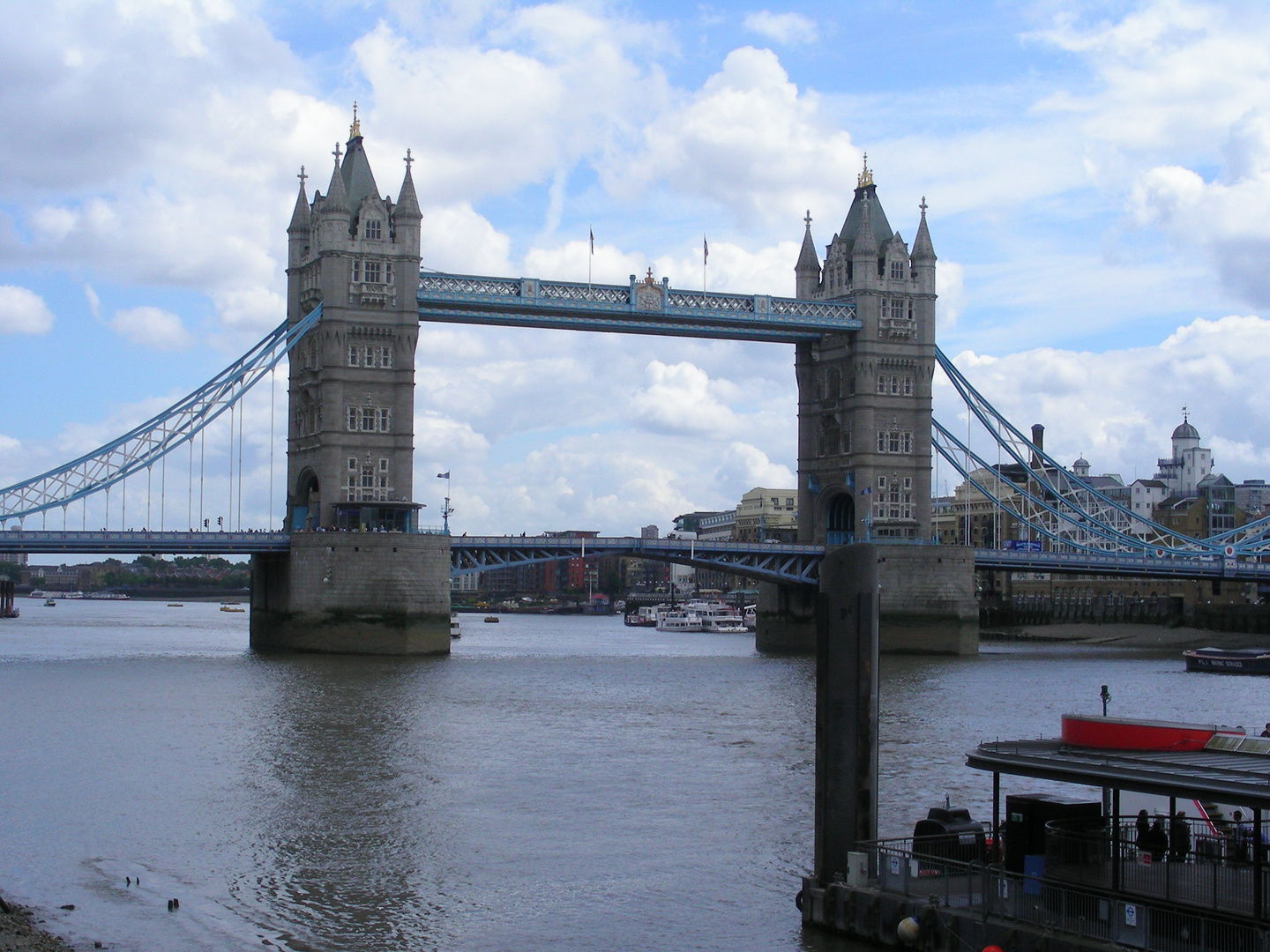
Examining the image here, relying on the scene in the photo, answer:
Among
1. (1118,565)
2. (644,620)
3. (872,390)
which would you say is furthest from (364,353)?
(644,620)

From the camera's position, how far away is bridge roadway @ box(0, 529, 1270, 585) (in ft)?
227

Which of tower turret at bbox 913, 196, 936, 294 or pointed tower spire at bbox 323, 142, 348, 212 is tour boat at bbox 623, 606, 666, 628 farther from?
pointed tower spire at bbox 323, 142, 348, 212

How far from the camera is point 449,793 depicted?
3266 centimetres

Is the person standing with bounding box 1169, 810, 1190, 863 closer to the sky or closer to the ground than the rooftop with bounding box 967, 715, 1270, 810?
closer to the ground

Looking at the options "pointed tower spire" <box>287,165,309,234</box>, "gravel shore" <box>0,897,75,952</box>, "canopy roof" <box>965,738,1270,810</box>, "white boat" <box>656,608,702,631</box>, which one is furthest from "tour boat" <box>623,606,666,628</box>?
"canopy roof" <box>965,738,1270,810</box>

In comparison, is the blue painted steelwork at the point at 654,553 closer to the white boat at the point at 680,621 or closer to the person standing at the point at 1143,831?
the white boat at the point at 680,621

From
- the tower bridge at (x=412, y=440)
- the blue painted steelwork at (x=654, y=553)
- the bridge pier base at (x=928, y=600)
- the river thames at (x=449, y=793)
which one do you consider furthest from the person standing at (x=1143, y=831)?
the bridge pier base at (x=928, y=600)

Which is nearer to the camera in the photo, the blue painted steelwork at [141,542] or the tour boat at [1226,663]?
the blue painted steelwork at [141,542]

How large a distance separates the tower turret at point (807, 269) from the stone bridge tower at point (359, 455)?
25.9 meters

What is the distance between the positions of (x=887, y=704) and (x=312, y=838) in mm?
27663

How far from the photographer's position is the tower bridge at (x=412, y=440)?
71312mm

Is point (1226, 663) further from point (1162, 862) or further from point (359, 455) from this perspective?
point (1162, 862)

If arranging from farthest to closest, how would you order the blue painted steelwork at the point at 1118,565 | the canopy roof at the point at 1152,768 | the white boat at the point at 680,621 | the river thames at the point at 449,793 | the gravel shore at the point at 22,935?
the white boat at the point at 680,621 → the blue painted steelwork at the point at 1118,565 → the river thames at the point at 449,793 → the gravel shore at the point at 22,935 → the canopy roof at the point at 1152,768

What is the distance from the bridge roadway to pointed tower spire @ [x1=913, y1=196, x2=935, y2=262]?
55.5 feet
